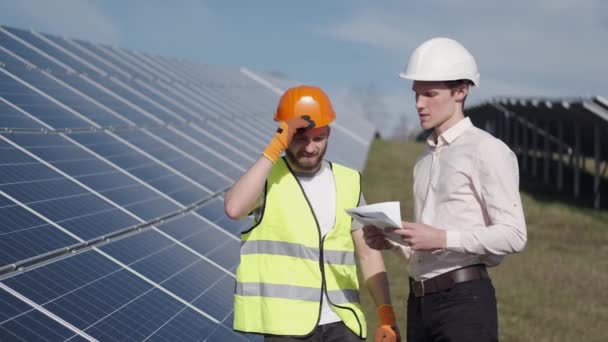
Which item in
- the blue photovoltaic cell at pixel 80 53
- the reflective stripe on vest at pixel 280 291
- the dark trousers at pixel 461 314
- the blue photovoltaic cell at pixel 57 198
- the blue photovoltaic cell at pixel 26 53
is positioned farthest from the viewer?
the blue photovoltaic cell at pixel 80 53

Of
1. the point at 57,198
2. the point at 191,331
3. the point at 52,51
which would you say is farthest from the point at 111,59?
the point at 191,331

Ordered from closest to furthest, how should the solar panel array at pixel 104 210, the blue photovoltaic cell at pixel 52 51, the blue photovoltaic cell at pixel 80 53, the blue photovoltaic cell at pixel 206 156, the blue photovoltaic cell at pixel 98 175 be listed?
the solar panel array at pixel 104 210 → the blue photovoltaic cell at pixel 98 175 → the blue photovoltaic cell at pixel 206 156 → the blue photovoltaic cell at pixel 52 51 → the blue photovoltaic cell at pixel 80 53

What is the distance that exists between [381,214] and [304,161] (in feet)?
1.97

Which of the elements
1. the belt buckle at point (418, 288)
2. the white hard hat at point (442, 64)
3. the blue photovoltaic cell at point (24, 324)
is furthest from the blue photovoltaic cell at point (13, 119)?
the belt buckle at point (418, 288)

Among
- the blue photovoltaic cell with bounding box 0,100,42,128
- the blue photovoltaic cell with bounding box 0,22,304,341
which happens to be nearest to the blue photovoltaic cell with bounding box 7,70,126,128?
the blue photovoltaic cell with bounding box 0,22,304,341

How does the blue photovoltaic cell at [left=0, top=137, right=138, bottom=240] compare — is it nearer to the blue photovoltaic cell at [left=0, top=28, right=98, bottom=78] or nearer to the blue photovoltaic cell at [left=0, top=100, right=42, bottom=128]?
the blue photovoltaic cell at [left=0, top=100, right=42, bottom=128]

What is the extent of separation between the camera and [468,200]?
13.1ft

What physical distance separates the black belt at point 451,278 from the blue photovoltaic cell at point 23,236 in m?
2.30

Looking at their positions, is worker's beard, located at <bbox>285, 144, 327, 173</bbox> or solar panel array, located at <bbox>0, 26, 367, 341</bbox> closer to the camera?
worker's beard, located at <bbox>285, 144, 327, 173</bbox>

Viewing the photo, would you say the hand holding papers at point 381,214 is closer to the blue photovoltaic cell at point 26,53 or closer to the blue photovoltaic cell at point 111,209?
the blue photovoltaic cell at point 111,209

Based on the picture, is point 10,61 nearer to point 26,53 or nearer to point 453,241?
point 26,53

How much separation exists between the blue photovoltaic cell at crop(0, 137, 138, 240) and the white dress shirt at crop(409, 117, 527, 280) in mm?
2565

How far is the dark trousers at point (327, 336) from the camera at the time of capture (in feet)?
13.4

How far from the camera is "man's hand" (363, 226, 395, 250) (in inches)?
165
